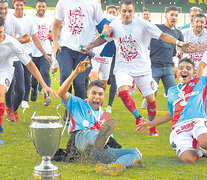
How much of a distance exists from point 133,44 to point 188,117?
186cm

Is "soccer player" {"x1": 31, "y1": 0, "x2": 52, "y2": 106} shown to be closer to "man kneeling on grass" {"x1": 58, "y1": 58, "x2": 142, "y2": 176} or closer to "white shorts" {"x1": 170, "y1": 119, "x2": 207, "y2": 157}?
"man kneeling on grass" {"x1": 58, "y1": 58, "x2": 142, "y2": 176}

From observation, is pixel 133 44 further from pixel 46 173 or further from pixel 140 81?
pixel 46 173

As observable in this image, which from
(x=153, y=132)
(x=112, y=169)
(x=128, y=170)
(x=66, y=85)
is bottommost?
(x=153, y=132)

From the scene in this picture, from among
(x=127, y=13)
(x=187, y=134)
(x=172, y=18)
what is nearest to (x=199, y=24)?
(x=172, y=18)

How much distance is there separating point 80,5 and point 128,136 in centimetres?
210

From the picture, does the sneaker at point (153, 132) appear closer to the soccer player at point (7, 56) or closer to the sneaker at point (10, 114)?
the soccer player at point (7, 56)

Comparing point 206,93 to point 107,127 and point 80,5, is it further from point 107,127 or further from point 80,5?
point 80,5

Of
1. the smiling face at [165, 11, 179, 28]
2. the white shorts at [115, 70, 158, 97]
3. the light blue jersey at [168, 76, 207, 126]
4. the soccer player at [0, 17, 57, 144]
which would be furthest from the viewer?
the smiling face at [165, 11, 179, 28]

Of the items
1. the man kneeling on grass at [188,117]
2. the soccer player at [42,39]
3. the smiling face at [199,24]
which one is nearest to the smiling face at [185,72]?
the man kneeling on grass at [188,117]

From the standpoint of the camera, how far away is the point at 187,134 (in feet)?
16.0

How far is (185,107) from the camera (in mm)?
5023

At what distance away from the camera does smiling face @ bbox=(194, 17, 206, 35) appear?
812cm

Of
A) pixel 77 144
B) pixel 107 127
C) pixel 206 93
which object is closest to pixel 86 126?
pixel 77 144

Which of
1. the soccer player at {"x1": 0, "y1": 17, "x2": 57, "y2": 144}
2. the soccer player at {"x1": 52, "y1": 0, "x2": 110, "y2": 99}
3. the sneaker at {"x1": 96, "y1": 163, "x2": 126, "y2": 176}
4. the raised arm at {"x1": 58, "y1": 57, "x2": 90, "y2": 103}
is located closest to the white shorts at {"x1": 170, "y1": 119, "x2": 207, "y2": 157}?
the sneaker at {"x1": 96, "y1": 163, "x2": 126, "y2": 176}
